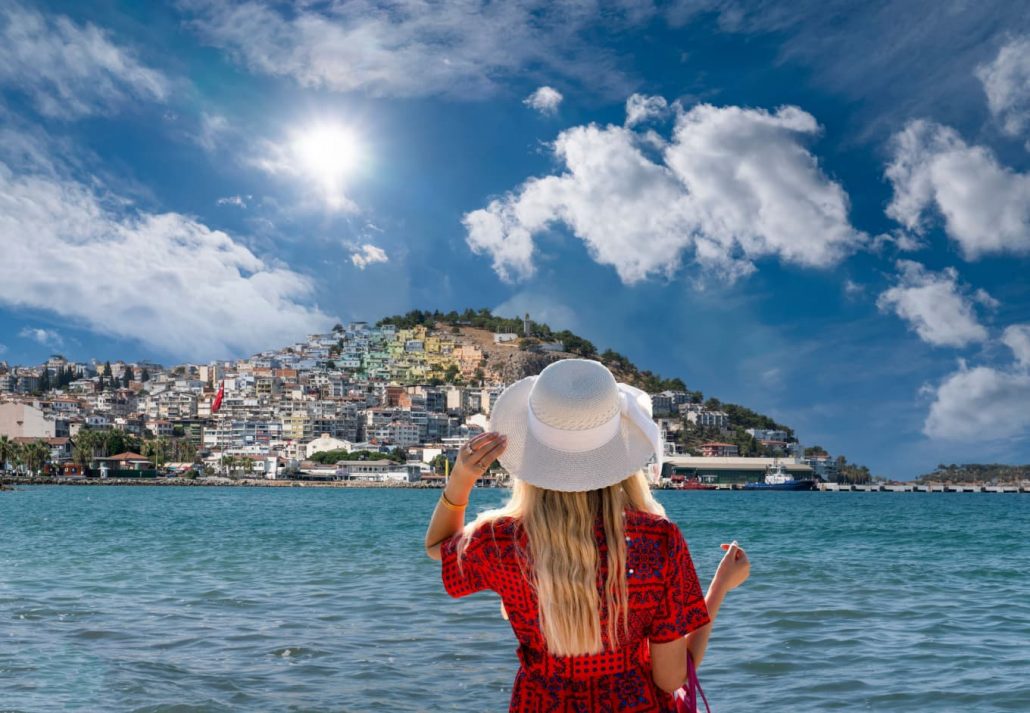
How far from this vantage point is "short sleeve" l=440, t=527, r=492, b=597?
7.05 ft

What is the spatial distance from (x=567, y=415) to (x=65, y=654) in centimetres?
676

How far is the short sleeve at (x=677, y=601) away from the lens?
2.08 metres

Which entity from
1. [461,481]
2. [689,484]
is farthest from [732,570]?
[689,484]

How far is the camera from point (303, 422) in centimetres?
14538

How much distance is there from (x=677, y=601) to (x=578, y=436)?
40 centimetres

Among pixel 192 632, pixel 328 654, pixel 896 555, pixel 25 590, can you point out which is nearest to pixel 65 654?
pixel 192 632

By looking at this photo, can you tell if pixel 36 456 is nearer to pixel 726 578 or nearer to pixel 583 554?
pixel 726 578

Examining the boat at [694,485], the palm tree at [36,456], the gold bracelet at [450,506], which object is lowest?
the gold bracelet at [450,506]

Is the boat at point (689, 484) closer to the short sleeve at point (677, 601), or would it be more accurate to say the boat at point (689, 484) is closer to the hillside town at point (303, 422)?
the hillside town at point (303, 422)

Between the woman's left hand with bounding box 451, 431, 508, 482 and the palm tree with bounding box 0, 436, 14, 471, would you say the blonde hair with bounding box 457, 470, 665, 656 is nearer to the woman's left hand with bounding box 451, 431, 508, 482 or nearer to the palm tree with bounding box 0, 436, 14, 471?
the woman's left hand with bounding box 451, 431, 508, 482

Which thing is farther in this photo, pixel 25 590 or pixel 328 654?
pixel 25 590

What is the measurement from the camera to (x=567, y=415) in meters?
2.09

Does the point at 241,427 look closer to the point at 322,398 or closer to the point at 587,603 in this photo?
the point at 322,398

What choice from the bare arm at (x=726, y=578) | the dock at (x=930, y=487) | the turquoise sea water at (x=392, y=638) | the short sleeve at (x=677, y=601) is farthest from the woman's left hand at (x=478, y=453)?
the dock at (x=930, y=487)
